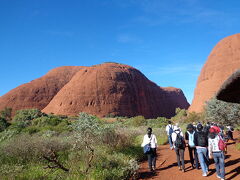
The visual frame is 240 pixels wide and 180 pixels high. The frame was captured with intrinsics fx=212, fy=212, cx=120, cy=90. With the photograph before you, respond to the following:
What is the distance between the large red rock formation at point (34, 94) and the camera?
235 feet

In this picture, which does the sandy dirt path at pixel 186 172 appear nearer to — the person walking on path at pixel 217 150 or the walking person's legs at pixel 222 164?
the walking person's legs at pixel 222 164

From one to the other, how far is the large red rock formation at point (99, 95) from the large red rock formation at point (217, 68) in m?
22.9

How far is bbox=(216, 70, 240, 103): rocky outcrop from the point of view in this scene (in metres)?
3.72

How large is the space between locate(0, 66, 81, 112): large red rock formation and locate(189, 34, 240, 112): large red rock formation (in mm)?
51017

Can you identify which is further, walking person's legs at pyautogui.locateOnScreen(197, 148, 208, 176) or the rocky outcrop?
walking person's legs at pyautogui.locateOnScreen(197, 148, 208, 176)

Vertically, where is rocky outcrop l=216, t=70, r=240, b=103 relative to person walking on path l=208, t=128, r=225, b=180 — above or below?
above

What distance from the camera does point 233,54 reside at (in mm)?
47656

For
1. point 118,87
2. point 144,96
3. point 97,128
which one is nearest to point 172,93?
point 144,96

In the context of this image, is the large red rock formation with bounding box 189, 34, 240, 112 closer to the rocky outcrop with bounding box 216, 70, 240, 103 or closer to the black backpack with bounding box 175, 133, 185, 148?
the black backpack with bounding box 175, 133, 185, 148

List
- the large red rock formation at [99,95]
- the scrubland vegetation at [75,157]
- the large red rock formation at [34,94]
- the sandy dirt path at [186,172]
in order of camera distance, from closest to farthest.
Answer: the scrubland vegetation at [75,157], the sandy dirt path at [186,172], the large red rock formation at [99,95], the large red rock formation at [34,94]

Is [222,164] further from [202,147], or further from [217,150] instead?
[202,147]

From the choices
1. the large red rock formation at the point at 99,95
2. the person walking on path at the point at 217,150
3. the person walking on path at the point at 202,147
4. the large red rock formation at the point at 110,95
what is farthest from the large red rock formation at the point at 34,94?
the person walking on path at the point at 217,150

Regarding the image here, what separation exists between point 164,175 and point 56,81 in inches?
3170

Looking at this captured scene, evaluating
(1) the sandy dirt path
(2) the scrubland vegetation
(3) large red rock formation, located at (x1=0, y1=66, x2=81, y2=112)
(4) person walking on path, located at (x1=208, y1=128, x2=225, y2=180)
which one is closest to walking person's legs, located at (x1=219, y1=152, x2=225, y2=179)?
(4) person walking on path, located at (x1=208, y1=128, x2=225, y2=180)
